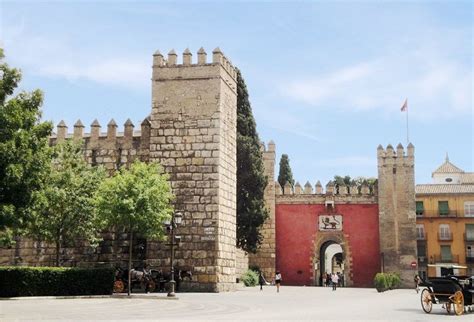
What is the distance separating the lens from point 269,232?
120 ft

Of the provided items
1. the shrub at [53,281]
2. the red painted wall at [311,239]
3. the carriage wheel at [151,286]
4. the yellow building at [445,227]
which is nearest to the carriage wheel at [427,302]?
the shrub at [53,281]

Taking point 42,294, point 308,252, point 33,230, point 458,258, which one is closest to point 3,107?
point 42,294

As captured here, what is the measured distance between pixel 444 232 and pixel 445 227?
414 mm

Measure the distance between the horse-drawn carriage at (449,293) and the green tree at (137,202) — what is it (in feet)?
30.1

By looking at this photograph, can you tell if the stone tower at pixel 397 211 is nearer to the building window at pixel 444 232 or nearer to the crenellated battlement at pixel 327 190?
the crenellated battlement at pixel 327 190

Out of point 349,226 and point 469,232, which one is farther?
point 469,232

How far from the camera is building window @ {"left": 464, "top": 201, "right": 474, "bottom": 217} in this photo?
4628cm

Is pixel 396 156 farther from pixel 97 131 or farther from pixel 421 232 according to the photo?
pixel 97 131

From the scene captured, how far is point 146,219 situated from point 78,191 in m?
3.10

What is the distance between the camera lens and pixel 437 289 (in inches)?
534

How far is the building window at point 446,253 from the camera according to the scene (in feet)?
148

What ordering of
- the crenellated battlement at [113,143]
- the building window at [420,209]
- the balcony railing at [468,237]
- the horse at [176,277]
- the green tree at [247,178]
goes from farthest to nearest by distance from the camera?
the building window at [420,209], the balcony railing at [468,237], the green tree at [247,178], the crenellated battlement at [113,143], the horse at [176,277]

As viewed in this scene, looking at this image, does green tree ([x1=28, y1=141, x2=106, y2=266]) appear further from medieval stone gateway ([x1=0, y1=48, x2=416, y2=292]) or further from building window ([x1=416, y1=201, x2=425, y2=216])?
building window ([x1=416, y1=201, x2=425, y2=216])

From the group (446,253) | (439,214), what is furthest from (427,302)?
(439,214)
